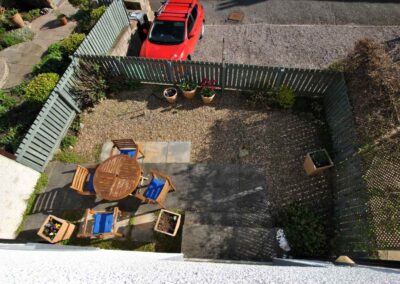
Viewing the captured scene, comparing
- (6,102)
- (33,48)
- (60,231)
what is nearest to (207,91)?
(60,231)

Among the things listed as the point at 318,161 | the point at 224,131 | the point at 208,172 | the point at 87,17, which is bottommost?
the point at 208,172

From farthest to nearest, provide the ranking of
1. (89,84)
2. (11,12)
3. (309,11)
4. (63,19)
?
(11,12)
(63,19)
(309,11)
(89,84)

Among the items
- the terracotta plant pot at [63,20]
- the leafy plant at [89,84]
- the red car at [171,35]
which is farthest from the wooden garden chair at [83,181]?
the terracotta plant pot at [63,20]

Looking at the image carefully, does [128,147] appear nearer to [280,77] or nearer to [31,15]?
[280,77]

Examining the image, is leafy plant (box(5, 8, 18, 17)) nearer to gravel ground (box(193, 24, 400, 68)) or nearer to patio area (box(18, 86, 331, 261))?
patio area (box(18, 86, 331, 261))

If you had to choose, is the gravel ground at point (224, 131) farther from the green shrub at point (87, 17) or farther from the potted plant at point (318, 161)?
the green shrub at point (87, 17)

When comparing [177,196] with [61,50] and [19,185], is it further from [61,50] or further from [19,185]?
[61,50]

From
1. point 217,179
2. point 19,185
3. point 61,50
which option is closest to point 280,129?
point 217,179
